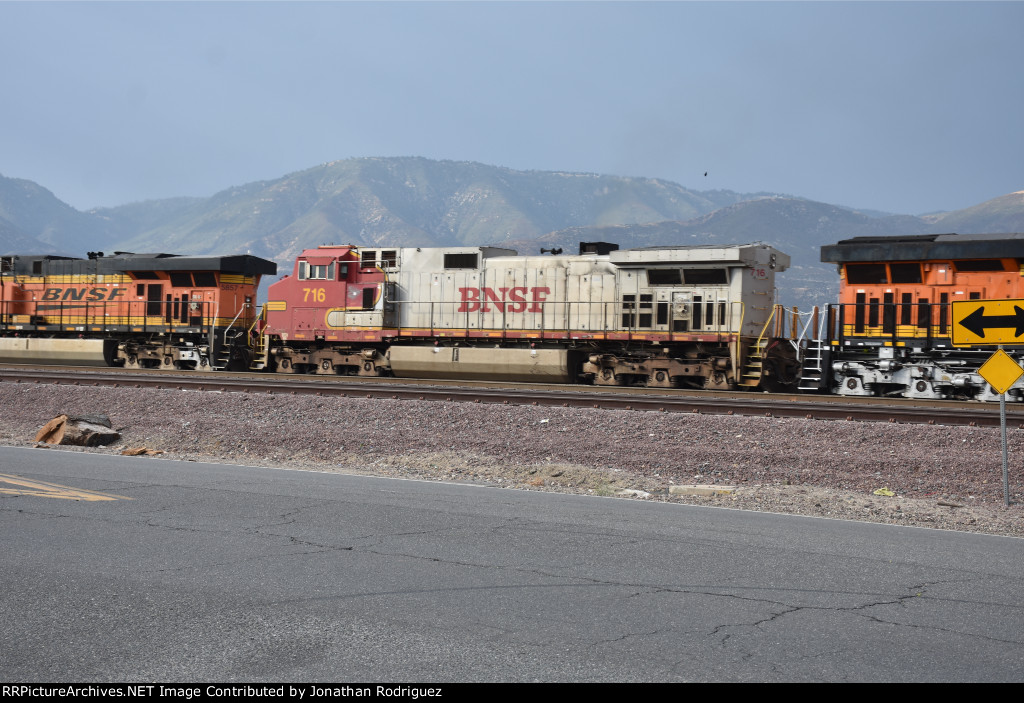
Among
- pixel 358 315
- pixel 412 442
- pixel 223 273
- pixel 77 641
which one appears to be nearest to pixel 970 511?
pixel 412 442

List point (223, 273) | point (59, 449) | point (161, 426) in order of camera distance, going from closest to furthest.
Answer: point (59, 449) < point (161, 426) < point (223, 273)

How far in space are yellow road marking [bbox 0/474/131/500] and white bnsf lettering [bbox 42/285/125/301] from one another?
22.1 metres

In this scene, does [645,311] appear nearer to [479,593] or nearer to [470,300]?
[470,300]

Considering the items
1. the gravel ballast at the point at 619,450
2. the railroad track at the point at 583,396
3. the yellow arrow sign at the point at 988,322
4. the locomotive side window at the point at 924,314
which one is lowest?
the gravel ballast at the point at 619,450

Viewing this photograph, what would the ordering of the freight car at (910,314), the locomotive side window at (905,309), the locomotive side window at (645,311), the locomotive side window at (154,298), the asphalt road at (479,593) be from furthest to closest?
the locomotive side window at (154,298) → the locomotive side window at (645,311) → the locomotive side window at (905,309) → the freight car at (910,314) → the asphalt road at (479,593)

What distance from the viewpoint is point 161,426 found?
1761 centimetres

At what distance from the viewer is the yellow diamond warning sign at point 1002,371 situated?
449 inches

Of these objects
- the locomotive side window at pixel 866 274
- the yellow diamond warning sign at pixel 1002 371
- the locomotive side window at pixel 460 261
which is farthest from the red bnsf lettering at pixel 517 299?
the yellow diamond warning sign at pixel 1002 371

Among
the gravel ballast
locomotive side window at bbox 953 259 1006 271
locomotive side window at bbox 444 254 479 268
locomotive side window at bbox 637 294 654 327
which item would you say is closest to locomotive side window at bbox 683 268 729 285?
locomotive side window at bbox 637 294 654 327

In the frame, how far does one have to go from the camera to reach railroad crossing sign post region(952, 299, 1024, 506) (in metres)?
11.5

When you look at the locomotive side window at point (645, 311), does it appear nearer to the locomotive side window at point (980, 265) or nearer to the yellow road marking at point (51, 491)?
the locomotive side window at point (980, 265)

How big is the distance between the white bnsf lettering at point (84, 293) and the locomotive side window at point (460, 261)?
12.2 meters

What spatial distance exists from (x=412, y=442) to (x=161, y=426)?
581 centimetres
